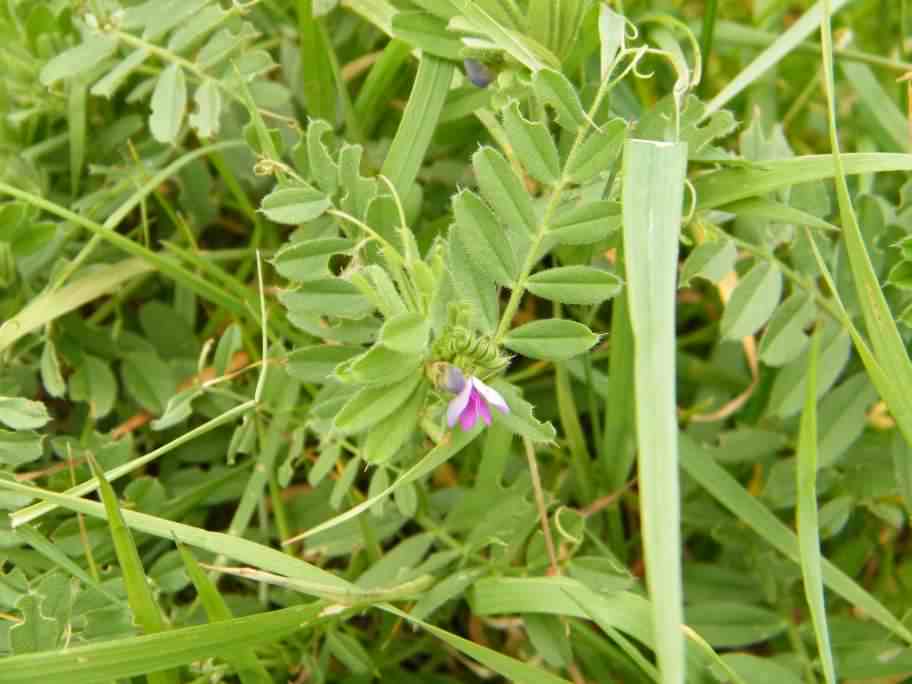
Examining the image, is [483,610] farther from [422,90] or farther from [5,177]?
[5,177]

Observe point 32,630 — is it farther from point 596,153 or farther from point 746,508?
point 746,508

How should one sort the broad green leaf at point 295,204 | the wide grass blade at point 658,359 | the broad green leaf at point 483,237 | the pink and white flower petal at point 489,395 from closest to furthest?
the wide grass blade at point 658,359, the pink and white flower petal at point 489,395, the broad green leaf at point 483,237, the broad green leaf at point 295,204

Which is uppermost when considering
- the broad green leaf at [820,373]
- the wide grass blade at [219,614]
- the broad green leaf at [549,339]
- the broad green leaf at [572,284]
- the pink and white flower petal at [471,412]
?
the broad green leaf at [820,373]

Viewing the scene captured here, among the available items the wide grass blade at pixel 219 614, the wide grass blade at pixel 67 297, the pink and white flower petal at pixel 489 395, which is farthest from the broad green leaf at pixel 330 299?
the wide grass blade at pixel 67 297

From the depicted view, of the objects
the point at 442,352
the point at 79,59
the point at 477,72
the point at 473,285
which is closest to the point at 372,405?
the point at 442,352

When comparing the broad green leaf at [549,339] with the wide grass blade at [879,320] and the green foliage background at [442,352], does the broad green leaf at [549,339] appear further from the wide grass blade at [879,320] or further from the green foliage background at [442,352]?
the wide grass blade at [879,320]

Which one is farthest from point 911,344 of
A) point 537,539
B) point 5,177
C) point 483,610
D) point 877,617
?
point 5,177

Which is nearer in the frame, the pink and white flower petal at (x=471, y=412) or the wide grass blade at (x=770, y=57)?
the pink and white flower petal at (x=471, y=412)

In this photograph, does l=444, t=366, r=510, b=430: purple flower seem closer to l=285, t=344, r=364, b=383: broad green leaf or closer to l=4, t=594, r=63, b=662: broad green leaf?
l=285, t=344, r=364, b=383: broad green leaf
